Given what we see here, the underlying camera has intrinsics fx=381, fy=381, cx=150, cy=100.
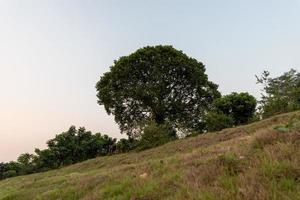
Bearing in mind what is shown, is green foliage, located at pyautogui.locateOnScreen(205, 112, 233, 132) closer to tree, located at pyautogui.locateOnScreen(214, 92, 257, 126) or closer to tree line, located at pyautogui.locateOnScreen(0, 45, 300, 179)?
tree, located at pyautogui.locateOnScreen(214, 92, 257, 126)

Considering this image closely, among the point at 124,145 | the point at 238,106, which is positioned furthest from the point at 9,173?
the point at 238,106

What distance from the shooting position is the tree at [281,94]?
114ft

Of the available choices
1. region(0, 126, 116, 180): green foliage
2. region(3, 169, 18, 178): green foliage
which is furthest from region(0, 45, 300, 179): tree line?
region(3, 169, 18, 178): green foliage

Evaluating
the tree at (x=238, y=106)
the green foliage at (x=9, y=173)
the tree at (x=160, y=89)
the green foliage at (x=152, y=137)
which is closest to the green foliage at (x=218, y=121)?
the tree at (x=238, y=106)

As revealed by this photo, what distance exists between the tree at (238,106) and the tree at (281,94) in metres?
1.37

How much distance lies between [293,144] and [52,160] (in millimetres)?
44603

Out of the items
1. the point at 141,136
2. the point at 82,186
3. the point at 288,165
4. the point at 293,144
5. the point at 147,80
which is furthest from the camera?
the point at 147,80

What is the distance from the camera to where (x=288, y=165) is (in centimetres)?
599

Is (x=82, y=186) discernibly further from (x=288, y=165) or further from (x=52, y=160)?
(x=52, y=160)

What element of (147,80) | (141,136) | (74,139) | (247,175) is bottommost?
(247,175)

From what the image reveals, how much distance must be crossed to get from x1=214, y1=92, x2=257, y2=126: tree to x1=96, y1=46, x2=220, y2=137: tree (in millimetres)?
5728

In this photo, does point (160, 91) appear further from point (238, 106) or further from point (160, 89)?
point (238, 106)

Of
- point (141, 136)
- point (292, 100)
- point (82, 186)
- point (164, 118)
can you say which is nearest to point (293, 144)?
point (82, 186)

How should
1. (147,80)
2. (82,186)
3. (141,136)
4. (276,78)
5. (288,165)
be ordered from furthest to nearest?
(276,78) → (147,80) → (141,136) → (82,186) → (288,165)
